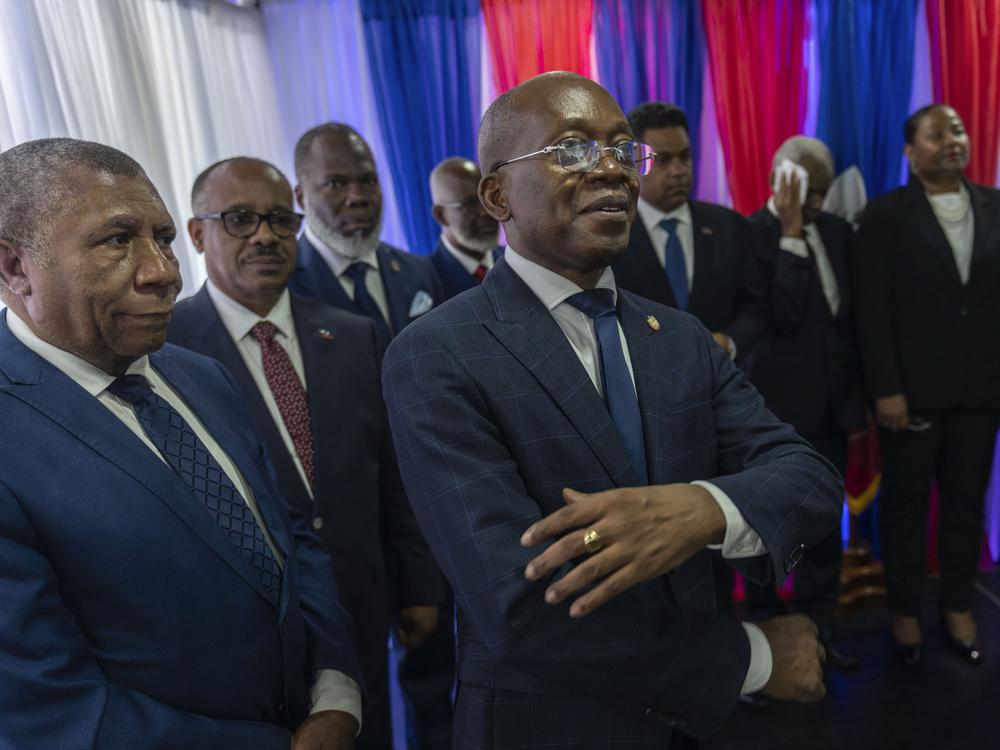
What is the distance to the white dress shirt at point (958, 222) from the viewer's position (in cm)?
319

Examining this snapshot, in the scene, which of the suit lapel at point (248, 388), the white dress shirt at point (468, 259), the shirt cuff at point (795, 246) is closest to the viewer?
the suit lapel at point (248, 388)

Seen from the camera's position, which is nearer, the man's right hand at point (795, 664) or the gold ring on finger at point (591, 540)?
the gold ring on finger at point (591, 540)

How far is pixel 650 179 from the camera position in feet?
9.48

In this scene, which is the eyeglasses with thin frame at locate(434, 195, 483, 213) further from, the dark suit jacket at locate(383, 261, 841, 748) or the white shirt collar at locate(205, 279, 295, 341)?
the dark suit jacket at locate(383, 261, 841, 748)

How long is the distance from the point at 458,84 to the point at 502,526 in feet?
10.1

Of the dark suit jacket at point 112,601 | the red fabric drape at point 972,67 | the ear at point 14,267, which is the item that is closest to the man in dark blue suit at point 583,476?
the dark suit jacket at point 112,601

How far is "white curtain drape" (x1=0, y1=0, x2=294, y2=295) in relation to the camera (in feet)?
7.50

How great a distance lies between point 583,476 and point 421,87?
9.78 ft

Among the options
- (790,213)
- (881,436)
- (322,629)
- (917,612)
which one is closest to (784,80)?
(790,213)

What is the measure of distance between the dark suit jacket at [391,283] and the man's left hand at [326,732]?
4.66 ft

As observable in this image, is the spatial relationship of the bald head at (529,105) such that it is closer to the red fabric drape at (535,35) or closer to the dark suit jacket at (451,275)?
the dark suit jacket at (451,275)

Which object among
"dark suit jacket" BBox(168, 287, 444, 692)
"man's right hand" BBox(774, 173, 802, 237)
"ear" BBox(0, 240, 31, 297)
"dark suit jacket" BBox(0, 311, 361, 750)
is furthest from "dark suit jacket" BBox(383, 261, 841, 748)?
"man's right hand" BBox(774, 173, 802, 237)

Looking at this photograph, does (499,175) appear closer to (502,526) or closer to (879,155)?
(502,526)

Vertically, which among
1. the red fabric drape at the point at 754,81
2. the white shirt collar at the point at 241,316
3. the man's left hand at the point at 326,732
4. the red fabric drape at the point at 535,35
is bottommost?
the man's left hand at the point at 326,732
